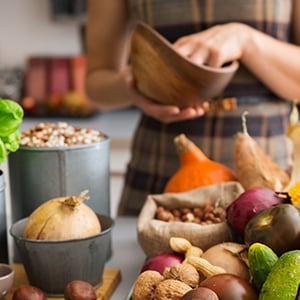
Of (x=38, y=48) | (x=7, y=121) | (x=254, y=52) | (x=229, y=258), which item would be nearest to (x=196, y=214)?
(x=229, y=258)

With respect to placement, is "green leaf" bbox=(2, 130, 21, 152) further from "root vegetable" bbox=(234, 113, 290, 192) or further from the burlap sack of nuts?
"root vegetable" bbox=(234, 113, 290, 192)

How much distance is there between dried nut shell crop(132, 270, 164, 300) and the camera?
2.09ft

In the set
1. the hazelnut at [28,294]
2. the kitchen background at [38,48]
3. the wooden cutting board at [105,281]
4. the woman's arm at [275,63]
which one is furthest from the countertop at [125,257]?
the kitchen background at [38,48]

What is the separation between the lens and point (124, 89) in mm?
1291

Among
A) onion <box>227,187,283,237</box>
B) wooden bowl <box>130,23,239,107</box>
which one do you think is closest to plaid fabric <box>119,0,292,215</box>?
wooden bowl <box>130,23,239,107</box>

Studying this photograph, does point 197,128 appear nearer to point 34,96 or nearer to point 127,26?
point 127,26

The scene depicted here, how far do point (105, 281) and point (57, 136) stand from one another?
189mm

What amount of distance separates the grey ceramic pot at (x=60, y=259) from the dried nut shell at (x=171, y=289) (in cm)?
14

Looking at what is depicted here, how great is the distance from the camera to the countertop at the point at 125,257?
0.80m

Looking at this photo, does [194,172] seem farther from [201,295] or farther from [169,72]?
[201,295]

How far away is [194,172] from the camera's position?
91cm

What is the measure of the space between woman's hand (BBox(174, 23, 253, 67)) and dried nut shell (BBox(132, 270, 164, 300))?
0.39 meters

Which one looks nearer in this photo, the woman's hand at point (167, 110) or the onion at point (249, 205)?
the onion at point (249, 205)

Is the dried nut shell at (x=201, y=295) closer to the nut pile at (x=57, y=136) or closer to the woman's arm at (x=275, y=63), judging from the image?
the nut pile at (x=57, y=136)
